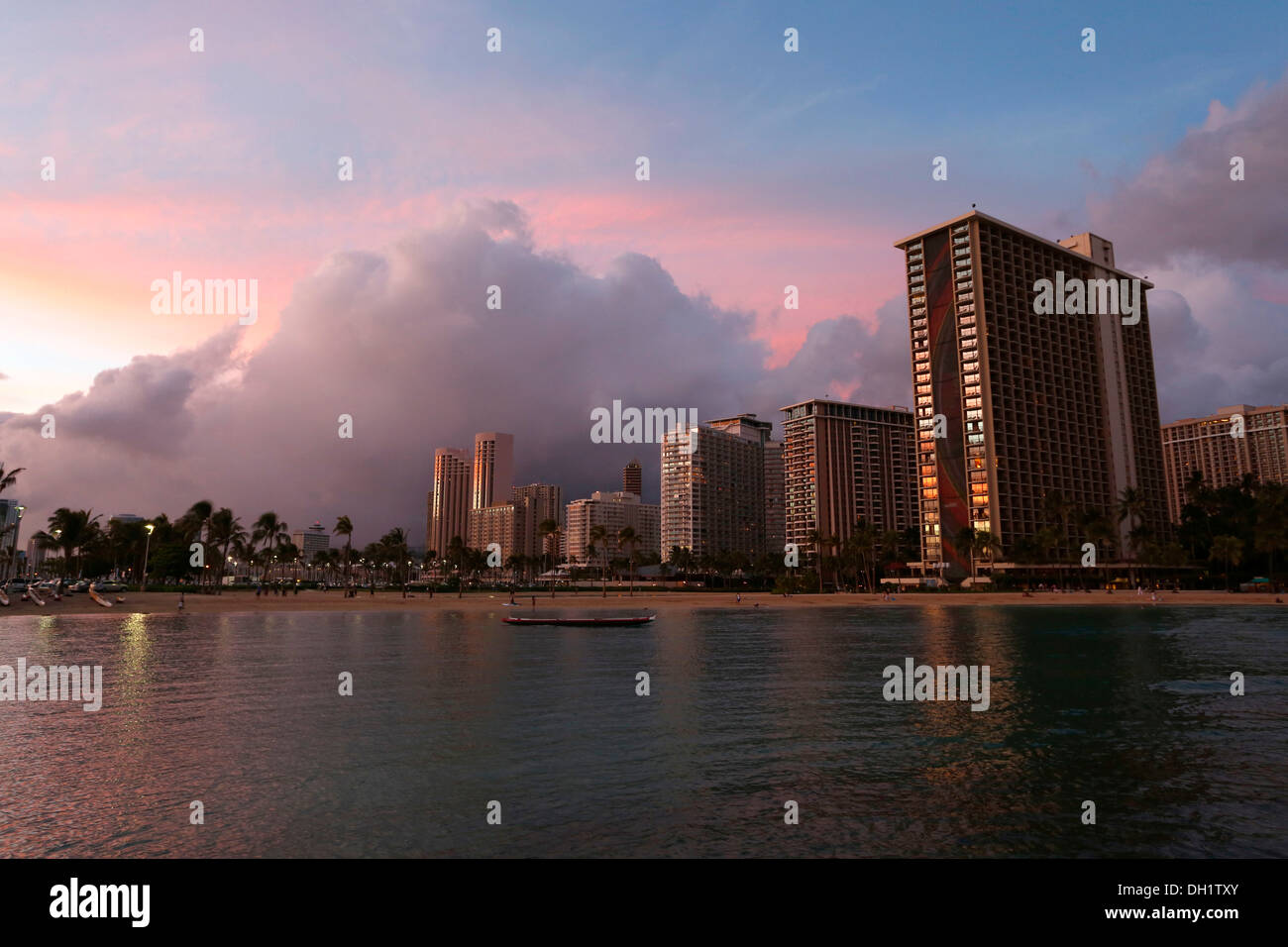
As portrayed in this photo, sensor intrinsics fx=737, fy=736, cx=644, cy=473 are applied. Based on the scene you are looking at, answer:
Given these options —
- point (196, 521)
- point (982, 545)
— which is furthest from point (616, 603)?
point (196, 521)

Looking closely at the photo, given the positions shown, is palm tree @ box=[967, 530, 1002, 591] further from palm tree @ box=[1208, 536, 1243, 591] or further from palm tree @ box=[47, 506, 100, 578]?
palm tree @ box=[47, 506, 100, 578]

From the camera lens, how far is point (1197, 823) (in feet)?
57.5

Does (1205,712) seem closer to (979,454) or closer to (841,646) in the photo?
(841,646)

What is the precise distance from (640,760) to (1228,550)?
18127 cm

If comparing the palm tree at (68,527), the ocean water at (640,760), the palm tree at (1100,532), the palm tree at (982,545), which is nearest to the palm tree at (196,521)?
the palm tree at (68,527)

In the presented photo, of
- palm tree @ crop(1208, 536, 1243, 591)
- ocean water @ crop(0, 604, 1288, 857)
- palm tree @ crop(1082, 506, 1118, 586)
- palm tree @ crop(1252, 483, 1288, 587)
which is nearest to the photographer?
ocean water @ crop(0, 604, 1288, 857)

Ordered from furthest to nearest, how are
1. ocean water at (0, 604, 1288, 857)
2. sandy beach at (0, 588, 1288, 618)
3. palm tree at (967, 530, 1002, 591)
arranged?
palm tree at (967, 530, 1002, 591) → sandy beach at (0, 588, 1288, 618) → ocean water at (0, 604, 1288, 857)

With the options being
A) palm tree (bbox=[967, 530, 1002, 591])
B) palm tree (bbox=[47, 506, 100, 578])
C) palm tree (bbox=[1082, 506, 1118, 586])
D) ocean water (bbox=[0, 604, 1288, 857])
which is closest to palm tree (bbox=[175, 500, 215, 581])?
palm tree (bbox=[47, 506, 100, 578])

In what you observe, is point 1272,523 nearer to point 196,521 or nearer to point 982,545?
point 982,545

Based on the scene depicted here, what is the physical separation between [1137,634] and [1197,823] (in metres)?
62.9

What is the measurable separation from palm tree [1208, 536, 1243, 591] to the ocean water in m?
131

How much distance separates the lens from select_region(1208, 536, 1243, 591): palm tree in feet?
509

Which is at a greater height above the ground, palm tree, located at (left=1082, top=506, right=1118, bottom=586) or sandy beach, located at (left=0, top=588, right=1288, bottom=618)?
palm tree, located at (left=1082, top=506, right=1118, bottom=586)
